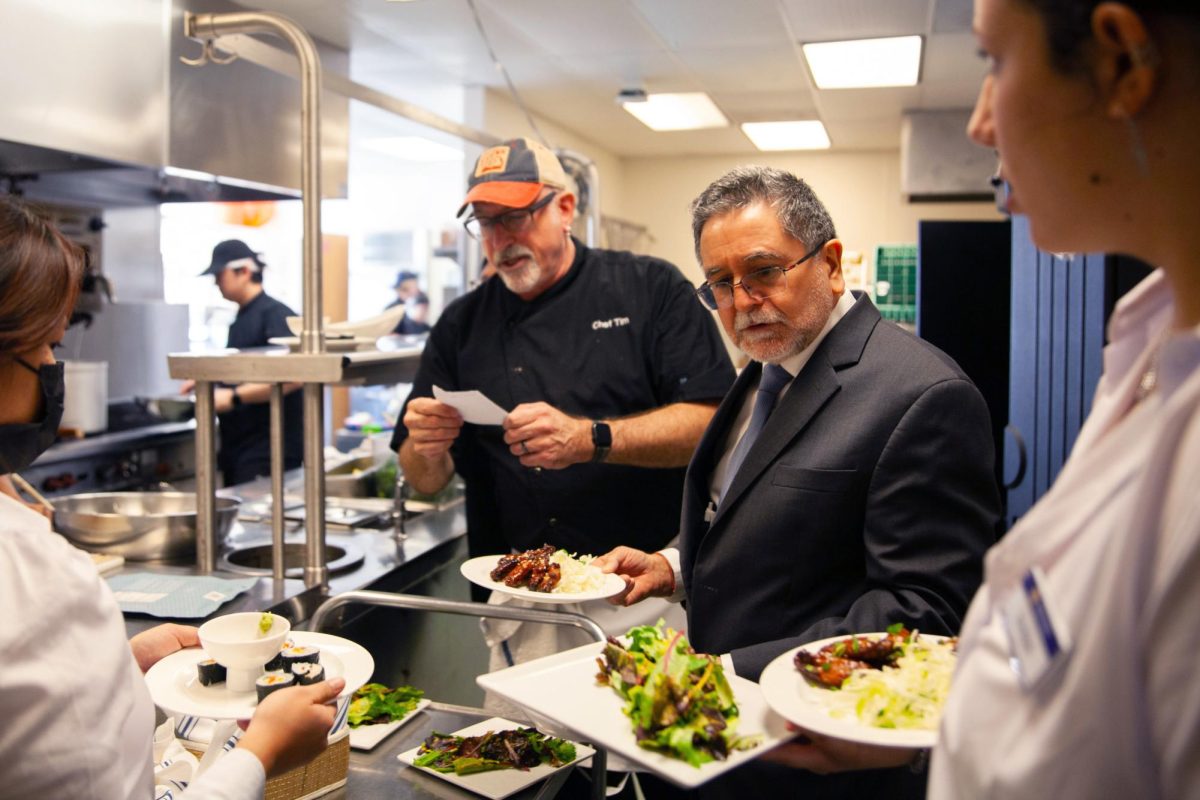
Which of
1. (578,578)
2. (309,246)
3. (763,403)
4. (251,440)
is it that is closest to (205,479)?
(309,246)

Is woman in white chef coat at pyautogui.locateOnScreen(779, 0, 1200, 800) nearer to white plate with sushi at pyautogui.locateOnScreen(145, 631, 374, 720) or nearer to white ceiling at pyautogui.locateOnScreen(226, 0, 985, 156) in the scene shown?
white plate with sushi at pyautogui.locateOnScreen(145, 631, 374, 720)

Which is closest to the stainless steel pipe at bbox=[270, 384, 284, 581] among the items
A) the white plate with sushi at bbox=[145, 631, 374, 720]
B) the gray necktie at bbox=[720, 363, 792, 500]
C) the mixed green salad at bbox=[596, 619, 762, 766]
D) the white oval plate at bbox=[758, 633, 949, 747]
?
the white plate with sushi at bbox=[145, 631, 374, 720]

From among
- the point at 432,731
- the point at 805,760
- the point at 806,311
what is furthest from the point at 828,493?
the point at 432,731

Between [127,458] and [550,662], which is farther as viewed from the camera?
[127,458]

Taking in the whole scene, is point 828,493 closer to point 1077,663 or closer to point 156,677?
point 1077,663

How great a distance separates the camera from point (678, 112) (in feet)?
23.9

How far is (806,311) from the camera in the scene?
1.69m

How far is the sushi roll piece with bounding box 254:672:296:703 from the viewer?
1373mm

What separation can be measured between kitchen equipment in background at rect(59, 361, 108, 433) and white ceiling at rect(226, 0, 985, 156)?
5.88 feet

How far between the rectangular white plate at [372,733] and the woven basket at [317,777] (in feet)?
0.34

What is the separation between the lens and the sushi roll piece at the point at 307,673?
1391mm

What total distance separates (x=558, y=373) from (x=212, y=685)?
4.34 feet

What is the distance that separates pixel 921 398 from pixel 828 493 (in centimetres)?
20

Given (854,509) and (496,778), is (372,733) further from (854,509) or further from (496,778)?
(854,509)
